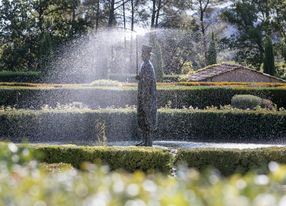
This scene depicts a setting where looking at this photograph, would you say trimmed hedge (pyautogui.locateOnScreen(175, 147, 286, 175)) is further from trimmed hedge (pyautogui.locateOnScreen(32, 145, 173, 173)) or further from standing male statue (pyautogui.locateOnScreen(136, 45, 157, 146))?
standing male statue (pyautogui.locateOnScreen(136, 45, 157, 146))

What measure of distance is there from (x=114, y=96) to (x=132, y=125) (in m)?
4.36

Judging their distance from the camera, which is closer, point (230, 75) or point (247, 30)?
point (230, 75)

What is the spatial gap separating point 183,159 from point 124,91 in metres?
10.3

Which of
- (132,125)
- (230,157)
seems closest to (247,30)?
(132,125)

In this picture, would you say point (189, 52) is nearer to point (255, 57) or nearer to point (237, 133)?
point (255, 57)

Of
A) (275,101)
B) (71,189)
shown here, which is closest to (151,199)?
(71,189)

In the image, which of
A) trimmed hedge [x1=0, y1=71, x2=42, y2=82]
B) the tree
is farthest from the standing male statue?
the tree

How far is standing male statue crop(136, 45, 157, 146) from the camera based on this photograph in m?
10.8

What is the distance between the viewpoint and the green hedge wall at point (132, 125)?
15.2 m

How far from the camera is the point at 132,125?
50.7 ft

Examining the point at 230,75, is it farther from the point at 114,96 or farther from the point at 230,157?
the point at 230,157

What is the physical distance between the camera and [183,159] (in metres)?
9.30

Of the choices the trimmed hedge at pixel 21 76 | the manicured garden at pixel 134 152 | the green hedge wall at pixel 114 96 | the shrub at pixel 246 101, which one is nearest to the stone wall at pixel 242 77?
the manicured garden at pixel 134 152

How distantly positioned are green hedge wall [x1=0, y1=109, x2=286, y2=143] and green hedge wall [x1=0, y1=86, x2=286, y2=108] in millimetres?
3451
